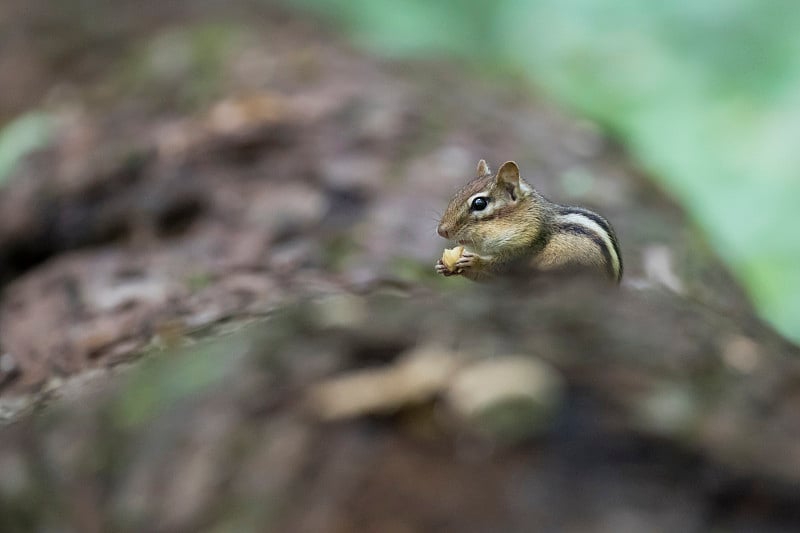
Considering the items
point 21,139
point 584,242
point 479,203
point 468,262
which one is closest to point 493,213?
point 479,203

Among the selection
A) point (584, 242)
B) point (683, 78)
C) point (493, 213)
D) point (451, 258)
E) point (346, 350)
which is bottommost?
point (346, 350)

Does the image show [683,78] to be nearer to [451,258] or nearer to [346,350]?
[451,258]

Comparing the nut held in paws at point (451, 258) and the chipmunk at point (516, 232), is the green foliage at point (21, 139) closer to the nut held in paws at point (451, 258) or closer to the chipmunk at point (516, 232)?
the chipmunk at point (516, 232)

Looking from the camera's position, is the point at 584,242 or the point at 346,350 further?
the point at 584,242

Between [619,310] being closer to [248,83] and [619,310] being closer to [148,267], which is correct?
[148,267]

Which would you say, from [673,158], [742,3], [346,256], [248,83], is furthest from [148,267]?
[742,3]

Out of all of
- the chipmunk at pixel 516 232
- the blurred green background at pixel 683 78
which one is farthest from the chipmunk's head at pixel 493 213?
the blurred green background at pixel 683 78
